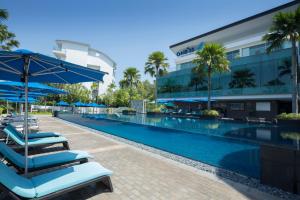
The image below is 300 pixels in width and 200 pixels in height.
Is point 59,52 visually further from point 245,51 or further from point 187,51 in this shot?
point 245,51

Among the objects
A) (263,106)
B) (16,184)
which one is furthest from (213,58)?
(16,184)

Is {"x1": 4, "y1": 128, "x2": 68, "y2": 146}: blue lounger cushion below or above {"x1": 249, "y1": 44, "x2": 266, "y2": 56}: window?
below

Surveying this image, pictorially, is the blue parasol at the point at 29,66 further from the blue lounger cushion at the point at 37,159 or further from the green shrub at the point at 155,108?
the green shrub at the point at 155,108

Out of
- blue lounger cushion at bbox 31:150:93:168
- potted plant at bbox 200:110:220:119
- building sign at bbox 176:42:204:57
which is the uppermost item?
building sign at bbox 176:42:204:57

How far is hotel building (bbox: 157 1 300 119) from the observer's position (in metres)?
27.0

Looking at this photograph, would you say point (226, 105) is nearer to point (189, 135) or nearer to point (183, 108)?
Answer: point (183, 108)

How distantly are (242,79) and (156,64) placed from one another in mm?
14956

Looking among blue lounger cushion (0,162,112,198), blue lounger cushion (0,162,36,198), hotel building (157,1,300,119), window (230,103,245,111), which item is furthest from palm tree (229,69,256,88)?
blue lounger cushion (0,162,36,198)

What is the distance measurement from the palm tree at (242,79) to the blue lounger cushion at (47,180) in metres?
32.3

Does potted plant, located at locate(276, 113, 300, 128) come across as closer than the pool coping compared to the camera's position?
No

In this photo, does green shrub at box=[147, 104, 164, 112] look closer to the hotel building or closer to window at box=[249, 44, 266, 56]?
the hotel building

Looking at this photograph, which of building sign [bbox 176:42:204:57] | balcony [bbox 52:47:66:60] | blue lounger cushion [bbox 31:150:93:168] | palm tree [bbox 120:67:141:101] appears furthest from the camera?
balcony [bbox 52:47:66:60]

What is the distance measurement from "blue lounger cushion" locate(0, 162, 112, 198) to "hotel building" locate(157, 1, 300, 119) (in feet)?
91.4

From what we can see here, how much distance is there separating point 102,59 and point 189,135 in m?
79.9
